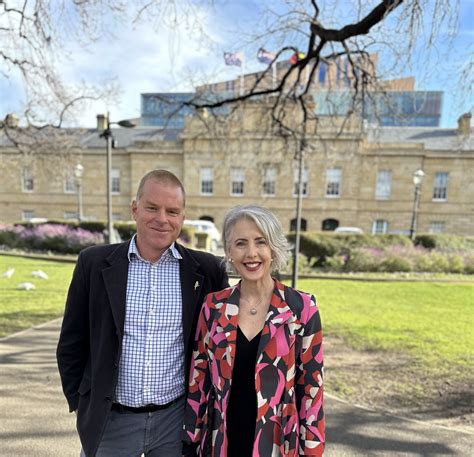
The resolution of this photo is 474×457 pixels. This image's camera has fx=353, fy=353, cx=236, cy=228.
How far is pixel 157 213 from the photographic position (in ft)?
6.28

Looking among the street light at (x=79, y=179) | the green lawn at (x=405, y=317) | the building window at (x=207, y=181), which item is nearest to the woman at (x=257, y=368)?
the green lawn at (x=405, y=317)

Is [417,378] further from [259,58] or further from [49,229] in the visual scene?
[49,229]

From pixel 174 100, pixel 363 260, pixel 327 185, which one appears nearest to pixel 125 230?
pixel 363 260

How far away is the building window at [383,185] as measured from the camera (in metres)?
32.5

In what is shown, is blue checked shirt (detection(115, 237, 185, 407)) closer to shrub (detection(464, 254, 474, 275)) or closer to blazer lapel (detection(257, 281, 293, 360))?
blazer lapel (detection(257, 281, 293, 360))

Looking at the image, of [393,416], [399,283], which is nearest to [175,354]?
[393,416]

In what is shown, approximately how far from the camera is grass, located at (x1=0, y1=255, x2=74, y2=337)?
269 inches

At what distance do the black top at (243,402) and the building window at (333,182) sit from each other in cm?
3206

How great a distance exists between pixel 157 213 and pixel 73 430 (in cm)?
274

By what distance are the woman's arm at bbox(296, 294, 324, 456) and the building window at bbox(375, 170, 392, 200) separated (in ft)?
110

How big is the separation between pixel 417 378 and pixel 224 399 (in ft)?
13.4

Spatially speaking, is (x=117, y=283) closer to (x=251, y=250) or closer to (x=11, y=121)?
(x=251, y=250)

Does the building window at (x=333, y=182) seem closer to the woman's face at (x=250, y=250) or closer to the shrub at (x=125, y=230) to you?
the shrub at (x=125, y=230)

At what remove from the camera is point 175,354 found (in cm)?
197
